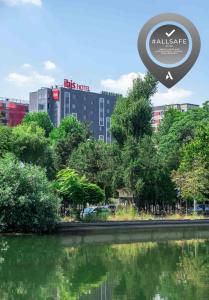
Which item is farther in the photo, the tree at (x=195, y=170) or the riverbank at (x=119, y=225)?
the tree at (x=195, y=170)

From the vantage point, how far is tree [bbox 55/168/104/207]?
32.9 m

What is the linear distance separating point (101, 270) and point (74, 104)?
8739 centimetres

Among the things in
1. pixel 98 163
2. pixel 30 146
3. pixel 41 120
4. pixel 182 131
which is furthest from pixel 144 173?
pixel 41 120

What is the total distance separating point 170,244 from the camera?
24594 mm

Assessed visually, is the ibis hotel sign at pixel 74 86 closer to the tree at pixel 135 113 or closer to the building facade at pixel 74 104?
the building facade at pixel 74 104

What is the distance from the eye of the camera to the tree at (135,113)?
4306 centimetres

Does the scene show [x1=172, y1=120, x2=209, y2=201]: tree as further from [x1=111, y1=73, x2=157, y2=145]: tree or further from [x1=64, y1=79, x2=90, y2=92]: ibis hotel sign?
[x1=64, y1=79, x2=90, y2=92]: ibis hotel sign

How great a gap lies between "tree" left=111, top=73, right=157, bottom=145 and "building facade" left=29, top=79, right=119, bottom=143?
5307 cm

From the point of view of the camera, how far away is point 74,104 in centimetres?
10294

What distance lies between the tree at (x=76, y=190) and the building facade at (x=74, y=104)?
64.2 metres

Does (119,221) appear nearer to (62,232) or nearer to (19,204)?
(62,232)

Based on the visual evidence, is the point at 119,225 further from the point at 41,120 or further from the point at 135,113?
the point at 41,120

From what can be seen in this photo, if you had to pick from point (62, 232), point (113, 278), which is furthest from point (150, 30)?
point (62, 232)

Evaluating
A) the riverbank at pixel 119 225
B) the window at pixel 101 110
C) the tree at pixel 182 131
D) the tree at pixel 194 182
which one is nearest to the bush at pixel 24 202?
the riverbank at pixel 119 225
